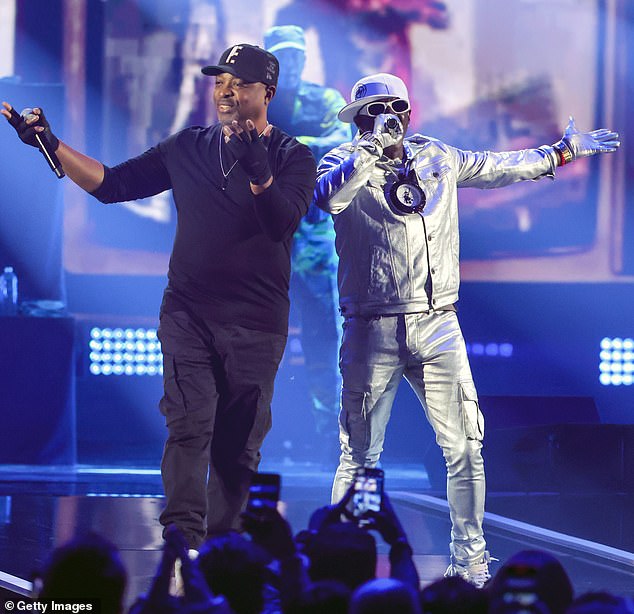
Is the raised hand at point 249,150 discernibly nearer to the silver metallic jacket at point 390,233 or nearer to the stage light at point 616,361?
the silver metallic jacket at point 390,233

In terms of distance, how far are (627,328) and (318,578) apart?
5.73 meters

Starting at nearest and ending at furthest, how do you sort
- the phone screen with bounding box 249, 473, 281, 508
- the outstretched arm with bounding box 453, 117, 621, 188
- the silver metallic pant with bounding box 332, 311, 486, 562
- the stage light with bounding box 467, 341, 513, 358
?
the phone screen with bounding box 249, 473, 281, 508
the silver metallic pant with bounding box 332, 311, 486, 562
the outstretched arm with bounding box 453, 117, 621, 188
the stage light with bounding box 467, 341, 513, 358

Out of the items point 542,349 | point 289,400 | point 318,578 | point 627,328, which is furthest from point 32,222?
point 318,578

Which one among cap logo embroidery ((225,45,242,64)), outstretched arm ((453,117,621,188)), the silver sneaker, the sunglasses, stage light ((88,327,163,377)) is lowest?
the silver sneaker

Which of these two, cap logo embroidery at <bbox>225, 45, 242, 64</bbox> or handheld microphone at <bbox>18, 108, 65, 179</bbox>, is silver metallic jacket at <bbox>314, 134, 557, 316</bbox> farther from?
handheld microphone at <bbox>18, 108, 65, 179</bbox>

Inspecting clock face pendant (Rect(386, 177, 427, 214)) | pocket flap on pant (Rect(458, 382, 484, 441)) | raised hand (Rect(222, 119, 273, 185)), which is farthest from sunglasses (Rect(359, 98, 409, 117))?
pocket flap on pant (Rect(458, 382, 484, 441))

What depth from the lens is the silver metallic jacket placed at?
3.99m

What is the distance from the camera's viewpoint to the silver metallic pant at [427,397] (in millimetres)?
3955

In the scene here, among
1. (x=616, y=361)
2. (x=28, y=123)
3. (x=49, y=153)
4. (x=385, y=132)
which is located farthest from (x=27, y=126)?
(x=616, y=361)

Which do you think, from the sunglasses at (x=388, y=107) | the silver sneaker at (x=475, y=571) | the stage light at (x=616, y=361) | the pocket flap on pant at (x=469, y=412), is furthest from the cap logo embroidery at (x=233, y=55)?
the stage light at (x=616, y=361)

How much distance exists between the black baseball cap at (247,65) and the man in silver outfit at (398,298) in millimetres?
428

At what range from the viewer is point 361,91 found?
4.12 meters

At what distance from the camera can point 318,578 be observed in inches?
101

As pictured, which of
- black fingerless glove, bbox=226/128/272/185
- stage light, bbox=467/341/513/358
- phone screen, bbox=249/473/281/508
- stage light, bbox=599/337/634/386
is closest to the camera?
phone screen, bbox=249/473/281/508
